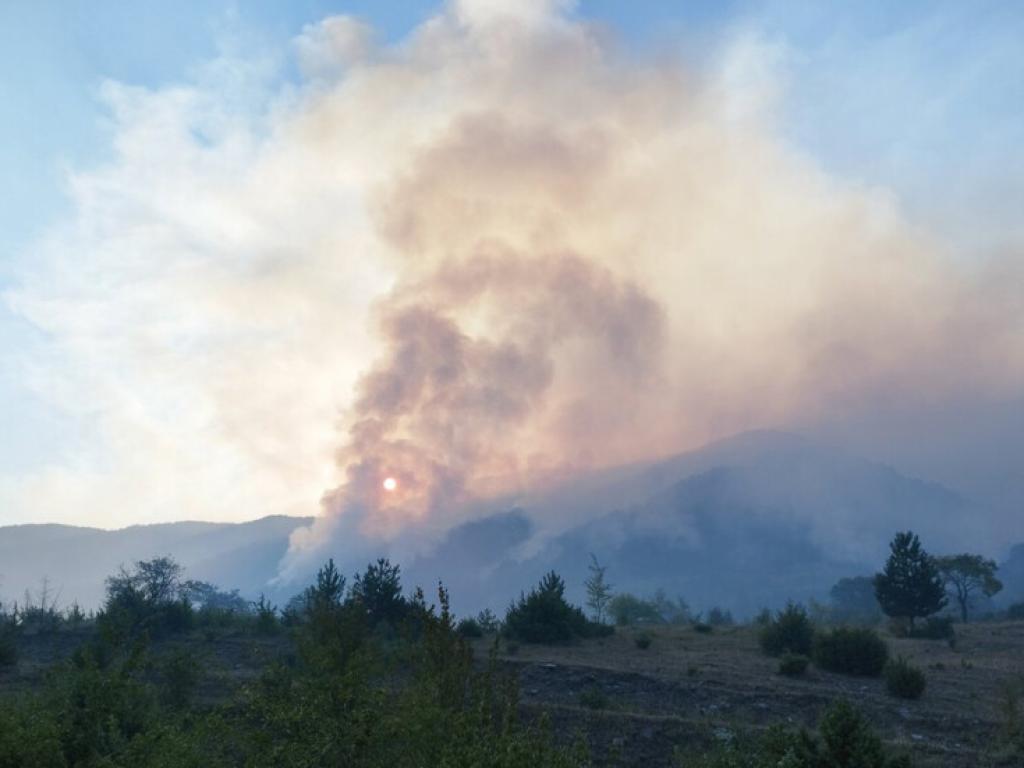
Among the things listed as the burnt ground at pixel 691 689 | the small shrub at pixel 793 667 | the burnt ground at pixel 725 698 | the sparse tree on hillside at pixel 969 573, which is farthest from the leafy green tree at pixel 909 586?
the sparse tree on hillside at pixel 969 573

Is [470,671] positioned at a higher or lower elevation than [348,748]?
higher

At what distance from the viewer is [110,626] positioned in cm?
1650

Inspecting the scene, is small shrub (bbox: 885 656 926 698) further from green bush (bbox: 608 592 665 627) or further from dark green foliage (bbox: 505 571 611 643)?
green bush (bbox: 608 592 665 627)

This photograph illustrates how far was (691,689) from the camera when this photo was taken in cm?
2191

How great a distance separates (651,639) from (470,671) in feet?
91.2

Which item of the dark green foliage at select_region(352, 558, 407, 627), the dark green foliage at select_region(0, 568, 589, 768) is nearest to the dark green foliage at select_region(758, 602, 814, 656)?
the dark green foliage at select_region(352, 558, 407, 627)

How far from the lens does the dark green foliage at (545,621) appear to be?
33312mm

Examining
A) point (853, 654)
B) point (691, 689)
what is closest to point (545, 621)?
point (691, 689)

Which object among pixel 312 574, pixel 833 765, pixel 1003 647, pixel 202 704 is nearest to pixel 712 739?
pixel 833 765

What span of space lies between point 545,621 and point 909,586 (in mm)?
23269

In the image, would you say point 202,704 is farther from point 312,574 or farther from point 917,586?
point 312,574

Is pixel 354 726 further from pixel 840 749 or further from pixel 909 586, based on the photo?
pixel 909 586

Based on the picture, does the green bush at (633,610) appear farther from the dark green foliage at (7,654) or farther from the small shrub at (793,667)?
the dark green foliage at (7,654)

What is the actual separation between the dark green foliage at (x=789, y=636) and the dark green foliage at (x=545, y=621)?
8453mm
